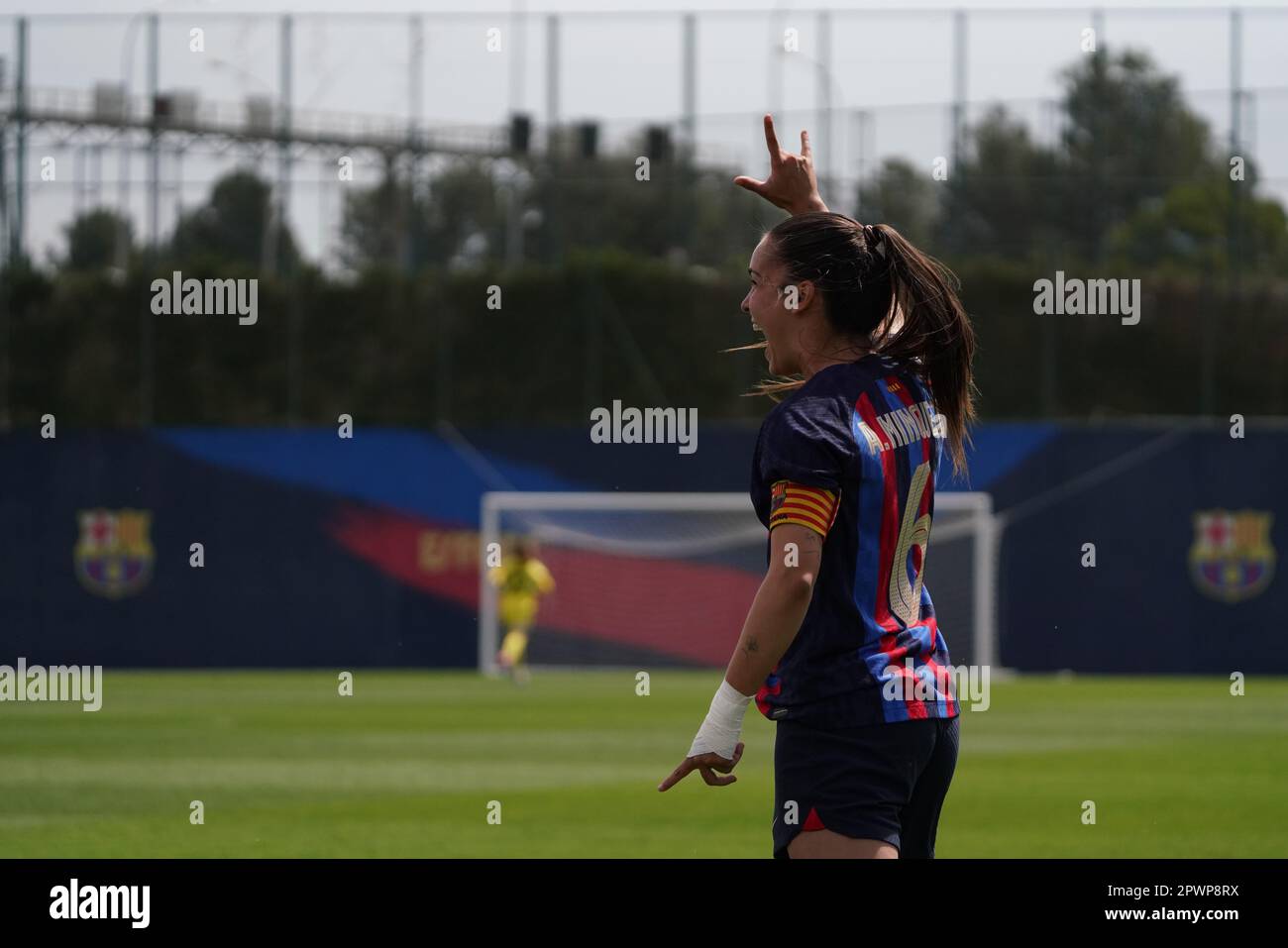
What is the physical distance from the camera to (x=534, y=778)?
13914 millimetres

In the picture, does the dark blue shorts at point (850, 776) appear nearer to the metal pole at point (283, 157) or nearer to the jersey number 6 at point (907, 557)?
the jersey number 6 at point (907, 557)

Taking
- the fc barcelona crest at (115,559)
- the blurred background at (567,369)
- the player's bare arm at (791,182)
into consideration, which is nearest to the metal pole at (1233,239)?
the blurred background at (567,369)

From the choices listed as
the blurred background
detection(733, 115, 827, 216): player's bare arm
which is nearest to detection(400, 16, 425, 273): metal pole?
the blurred background

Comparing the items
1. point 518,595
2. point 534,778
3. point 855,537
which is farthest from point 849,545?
point 518,595

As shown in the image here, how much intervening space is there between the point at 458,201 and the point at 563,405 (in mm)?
4439

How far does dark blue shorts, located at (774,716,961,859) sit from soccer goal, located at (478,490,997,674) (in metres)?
24.6

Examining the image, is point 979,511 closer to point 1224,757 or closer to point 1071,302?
point 1071,302

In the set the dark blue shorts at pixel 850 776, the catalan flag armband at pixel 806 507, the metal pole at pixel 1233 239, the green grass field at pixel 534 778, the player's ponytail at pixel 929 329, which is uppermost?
the metal pole at pixel 1233 239

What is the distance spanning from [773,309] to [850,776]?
104 centimetres

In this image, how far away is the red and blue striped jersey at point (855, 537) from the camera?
4.21 metres

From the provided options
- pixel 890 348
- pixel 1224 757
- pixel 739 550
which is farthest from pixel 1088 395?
pixel 890 348

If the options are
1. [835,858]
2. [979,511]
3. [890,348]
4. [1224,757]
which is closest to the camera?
[835,858]

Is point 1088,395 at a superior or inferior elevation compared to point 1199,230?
inferior

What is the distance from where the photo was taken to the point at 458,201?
3488 cm
